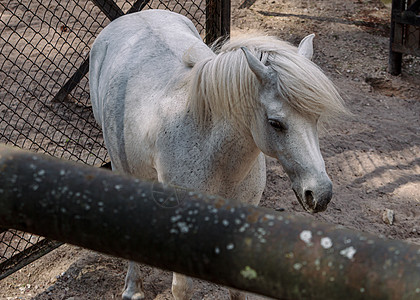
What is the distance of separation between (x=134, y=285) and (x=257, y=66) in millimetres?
1862

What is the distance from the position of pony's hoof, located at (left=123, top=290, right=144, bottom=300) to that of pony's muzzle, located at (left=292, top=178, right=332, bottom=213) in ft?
5.31

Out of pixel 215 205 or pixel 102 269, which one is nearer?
pixel 215 205

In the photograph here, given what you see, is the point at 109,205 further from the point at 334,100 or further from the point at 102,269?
the point at 102,269

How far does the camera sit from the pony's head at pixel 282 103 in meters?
2.15

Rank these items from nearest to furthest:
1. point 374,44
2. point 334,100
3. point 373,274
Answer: point 373,274 → point 334,100 → point 374,44

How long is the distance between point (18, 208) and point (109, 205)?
0.10 metres

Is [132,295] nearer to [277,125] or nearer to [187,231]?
[277,125]

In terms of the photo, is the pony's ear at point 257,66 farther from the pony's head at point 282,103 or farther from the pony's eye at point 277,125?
the pony's eye at point 277,125

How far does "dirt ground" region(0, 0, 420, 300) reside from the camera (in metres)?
3.62

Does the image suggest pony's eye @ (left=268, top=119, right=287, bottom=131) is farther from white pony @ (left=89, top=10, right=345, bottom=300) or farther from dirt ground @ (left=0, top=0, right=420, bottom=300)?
dirt ground @ (left=0, top=0, right=420, bottom=300)

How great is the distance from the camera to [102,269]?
372cm

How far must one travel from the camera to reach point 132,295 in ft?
11.2

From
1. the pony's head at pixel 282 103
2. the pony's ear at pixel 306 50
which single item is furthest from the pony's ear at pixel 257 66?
the pony's ear at pixel 306 50

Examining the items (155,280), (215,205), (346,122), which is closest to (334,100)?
(215,205)
